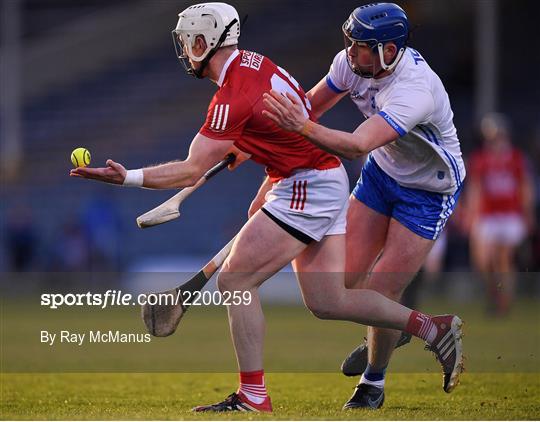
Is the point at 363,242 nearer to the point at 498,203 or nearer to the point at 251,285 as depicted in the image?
the point at 251,285

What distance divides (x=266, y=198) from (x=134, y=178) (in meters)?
0.85

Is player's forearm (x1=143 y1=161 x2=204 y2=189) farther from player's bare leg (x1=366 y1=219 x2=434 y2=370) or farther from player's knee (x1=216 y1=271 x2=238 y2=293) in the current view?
player's bare leg (x1=366 y1=219 x2=434 y2=370)

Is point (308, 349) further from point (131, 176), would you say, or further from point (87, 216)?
point (87, 216)

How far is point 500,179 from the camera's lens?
1459cm

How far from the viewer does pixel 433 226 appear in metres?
7.22

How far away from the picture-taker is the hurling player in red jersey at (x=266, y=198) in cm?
652

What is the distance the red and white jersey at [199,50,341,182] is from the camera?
648 centimetres

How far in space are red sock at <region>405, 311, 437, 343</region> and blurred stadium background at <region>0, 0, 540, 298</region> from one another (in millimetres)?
12153

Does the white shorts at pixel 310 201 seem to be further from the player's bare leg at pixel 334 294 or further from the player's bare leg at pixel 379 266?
the player's bare leg at pixel 379 266

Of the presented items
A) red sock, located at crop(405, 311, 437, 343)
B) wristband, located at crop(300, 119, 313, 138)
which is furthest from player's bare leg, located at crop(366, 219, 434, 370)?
wristband, located at crop(300, 119, 313, 138)

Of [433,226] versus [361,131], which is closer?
[361,131]

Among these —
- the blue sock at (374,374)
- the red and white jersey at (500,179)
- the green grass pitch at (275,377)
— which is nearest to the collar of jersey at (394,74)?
the blue sock at (374,374)

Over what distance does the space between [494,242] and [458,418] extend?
8.36 metres

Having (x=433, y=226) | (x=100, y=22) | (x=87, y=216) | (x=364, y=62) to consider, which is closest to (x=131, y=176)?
(x=364, y=62)
